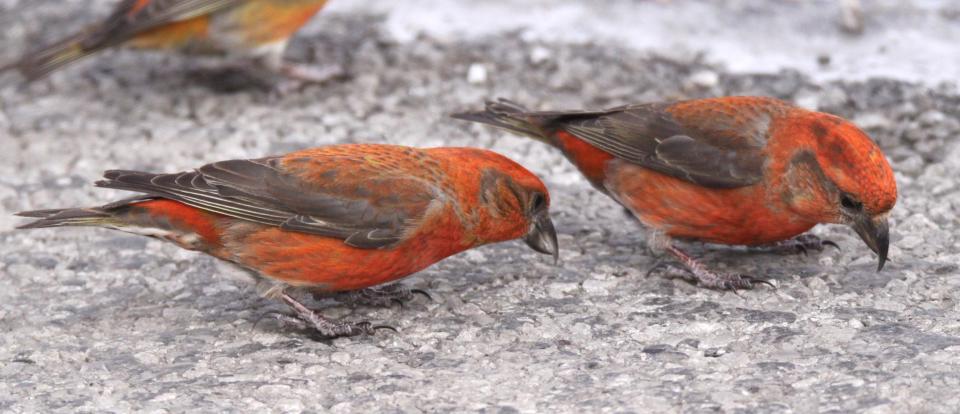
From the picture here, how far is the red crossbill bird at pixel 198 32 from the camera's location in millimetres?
6910

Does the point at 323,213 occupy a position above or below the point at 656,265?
above

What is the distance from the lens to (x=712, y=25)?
7273 millimetres

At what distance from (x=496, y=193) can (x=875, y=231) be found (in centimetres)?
141

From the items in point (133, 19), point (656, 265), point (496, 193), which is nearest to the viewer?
point (496, 193)

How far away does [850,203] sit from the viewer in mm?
4613

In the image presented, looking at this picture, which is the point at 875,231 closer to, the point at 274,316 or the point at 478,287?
the point at 478,287

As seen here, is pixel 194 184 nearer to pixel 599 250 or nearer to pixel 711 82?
pixel 599 250

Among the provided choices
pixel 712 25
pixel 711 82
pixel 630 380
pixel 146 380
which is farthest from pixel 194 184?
pixel 712 25

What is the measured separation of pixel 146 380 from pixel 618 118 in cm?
223

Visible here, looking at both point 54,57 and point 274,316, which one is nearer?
point 274,316

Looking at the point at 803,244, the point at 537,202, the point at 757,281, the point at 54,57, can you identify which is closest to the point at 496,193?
the point at 537,202

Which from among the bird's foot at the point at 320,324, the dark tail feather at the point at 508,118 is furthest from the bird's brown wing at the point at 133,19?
the bird's foot at the point at 320,324

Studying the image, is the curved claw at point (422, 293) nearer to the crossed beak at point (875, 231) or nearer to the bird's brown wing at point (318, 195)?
the bird's brown wing at point (318, 195)

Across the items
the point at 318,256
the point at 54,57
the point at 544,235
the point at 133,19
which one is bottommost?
the point at 544,235
